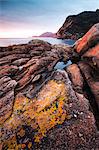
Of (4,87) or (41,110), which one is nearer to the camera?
(41,110)

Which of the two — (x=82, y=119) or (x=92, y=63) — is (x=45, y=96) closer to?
(x=82, y=119)

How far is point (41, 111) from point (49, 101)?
0.64m

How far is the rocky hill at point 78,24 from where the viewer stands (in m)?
90.5

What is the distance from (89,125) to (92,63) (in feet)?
12.8

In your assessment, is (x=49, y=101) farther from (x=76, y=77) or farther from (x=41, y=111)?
(x=76, y=77)

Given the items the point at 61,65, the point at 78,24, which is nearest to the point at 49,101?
the point at 61,65

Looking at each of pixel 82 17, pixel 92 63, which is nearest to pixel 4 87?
pixel 92 63

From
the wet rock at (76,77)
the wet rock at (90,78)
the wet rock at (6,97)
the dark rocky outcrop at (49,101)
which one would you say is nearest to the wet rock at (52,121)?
the dark rocky outcrop at (49,101)

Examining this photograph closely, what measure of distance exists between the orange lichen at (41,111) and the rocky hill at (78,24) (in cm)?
8038

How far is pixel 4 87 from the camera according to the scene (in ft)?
34.6

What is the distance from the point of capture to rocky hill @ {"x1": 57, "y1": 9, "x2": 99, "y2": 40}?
297ft

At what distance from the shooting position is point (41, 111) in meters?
9.39

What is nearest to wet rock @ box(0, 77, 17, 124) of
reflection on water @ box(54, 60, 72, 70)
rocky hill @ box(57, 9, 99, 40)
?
reflection on water @ box(54, 60, 72, 70)

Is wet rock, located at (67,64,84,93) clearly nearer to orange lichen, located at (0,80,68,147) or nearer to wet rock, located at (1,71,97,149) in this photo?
wet rock, located at (1,71,97,149)
